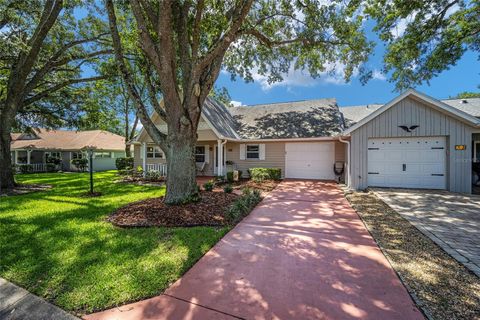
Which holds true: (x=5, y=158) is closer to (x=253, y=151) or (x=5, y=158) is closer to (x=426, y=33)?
(x=253, y=151)

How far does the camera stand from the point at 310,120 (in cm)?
1382

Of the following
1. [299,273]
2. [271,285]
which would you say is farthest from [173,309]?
[299,273]

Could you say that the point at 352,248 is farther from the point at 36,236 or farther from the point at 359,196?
the point at 36,236

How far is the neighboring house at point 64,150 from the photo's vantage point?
2294 cm

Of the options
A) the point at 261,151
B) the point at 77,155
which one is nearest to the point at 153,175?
the point at 261,151

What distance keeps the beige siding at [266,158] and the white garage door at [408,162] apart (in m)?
5.17

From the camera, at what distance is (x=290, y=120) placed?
14500 millimetres

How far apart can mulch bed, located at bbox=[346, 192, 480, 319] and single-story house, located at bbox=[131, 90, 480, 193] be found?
504 cm

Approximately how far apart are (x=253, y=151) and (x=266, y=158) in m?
1.02

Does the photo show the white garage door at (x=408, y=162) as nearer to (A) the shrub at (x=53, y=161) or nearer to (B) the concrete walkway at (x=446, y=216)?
(B) the concrete walkway at (x=446, y=216)

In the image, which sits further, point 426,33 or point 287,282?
point 426,33

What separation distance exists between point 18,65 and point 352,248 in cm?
1544

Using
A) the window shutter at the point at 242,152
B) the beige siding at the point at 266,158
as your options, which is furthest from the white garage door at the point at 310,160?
the window shutter at the point at 242,152

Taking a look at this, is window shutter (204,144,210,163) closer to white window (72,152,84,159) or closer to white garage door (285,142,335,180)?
white garage door (285,142,335,180)
